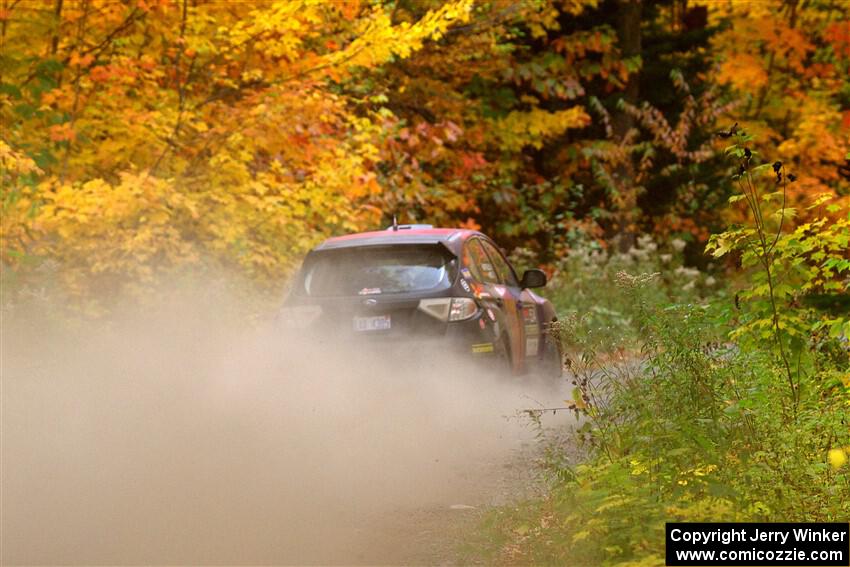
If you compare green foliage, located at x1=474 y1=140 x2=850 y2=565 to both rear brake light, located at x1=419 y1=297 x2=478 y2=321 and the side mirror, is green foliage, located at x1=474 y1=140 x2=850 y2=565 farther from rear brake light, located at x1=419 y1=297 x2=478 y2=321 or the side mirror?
the side mirror

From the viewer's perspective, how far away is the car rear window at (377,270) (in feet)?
40.2

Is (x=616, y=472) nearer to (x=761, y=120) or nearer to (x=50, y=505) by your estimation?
(x=50, y=505)

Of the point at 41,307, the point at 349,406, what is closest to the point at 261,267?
the point at 41,307

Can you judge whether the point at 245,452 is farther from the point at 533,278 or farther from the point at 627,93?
the point at 627,93

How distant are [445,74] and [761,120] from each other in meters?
10.5

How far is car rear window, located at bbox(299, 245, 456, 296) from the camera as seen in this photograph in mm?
12250

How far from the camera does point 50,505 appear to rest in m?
8.80

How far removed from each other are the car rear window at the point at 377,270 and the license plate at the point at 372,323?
240 mm

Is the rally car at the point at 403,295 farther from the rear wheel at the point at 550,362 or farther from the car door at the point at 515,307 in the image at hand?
the rear wheel at the point at 550,362

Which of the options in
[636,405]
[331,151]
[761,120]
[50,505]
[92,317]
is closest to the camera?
[636,405]

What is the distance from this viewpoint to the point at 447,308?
Result: 1211cm

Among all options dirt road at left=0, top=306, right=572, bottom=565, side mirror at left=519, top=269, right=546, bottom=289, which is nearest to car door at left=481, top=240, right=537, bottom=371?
side mirror at left=519, top=269, right=546, bottom=289

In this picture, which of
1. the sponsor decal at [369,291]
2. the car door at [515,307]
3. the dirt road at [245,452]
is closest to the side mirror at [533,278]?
the car door at [515,307]

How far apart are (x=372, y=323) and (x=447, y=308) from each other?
2.20 feet
